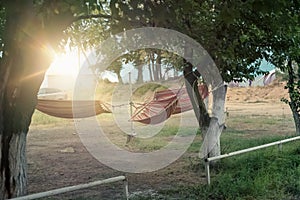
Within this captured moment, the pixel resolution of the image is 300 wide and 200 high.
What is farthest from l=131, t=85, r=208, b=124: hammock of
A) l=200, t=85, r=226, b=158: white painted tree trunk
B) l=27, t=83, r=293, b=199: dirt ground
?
l=200, t=85, r=226, b=158: white painted tree trunk

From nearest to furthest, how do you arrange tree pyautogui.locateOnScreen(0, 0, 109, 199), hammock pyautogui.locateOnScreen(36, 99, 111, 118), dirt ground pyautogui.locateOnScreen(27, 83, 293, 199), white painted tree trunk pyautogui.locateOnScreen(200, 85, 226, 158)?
tree pyautogui.locateOnScreen(0, 0, 109, 199), dirt ground pyautogui.locateOnScreen(27, 83, 293, 199), white painted tree trunk pyautogui.locateOnScreen(200, 85, 226, 158), hammock pyautogui.locateOnScreen(36, 99, 111, 118)

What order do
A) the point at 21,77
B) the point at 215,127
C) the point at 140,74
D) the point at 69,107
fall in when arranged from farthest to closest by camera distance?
1. the point at 140,74
2. the point at 69,107
3. the point at 215,127
4. the point at 21,77

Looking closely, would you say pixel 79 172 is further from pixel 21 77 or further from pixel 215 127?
pixel 21 77

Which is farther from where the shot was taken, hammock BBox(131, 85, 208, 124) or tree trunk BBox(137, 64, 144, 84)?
tree trunk BBox(137, 64, 144, 84)

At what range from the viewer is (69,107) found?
7.07 metres

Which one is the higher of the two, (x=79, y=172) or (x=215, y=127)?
(x=215, y=127)

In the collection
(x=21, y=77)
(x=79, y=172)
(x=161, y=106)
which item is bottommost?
(x=79, y=172)

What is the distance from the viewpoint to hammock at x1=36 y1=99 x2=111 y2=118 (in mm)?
6961

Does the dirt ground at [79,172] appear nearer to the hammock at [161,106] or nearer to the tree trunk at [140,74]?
the hammock at [161,106]

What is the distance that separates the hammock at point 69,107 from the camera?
22.8 feet

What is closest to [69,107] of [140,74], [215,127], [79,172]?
[79,172]

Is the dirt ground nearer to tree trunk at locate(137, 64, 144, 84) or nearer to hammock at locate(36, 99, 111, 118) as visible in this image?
hammock at locate(36, 99, 111, 118)

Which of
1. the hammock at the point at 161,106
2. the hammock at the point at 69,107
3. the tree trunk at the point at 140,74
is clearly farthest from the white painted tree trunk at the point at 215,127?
the tree trunk at the point at 140,74

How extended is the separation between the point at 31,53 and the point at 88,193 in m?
1.68
